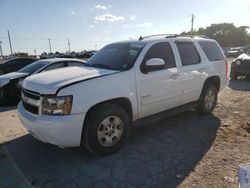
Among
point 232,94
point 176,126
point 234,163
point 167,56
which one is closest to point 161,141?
point 176,126

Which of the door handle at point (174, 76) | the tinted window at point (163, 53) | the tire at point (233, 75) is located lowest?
the tire at point (233, 75)

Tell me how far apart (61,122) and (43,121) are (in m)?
0.28

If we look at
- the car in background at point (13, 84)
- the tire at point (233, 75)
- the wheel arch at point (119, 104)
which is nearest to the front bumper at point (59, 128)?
the wheel arch at point (119, 104)

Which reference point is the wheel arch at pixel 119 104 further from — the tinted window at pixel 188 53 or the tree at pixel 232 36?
the tree at pixel 232 36

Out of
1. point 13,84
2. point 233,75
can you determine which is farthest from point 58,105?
point 233,75

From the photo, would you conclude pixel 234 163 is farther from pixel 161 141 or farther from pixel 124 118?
pixel 124 118

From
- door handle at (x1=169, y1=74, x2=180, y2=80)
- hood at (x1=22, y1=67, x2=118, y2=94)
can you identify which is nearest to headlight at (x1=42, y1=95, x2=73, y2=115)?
hood at (x1=22, y1=67, x2=118, y2=94)

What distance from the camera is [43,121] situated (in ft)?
11.5

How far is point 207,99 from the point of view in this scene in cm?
602

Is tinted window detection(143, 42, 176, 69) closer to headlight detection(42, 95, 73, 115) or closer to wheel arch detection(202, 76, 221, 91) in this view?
wheel arch detection(202, 76, 221, 91)

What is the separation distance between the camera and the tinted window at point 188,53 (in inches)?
205

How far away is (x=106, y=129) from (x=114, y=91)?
621mm

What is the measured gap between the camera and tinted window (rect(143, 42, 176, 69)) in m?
4.65

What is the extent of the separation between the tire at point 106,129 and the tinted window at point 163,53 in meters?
1.26
